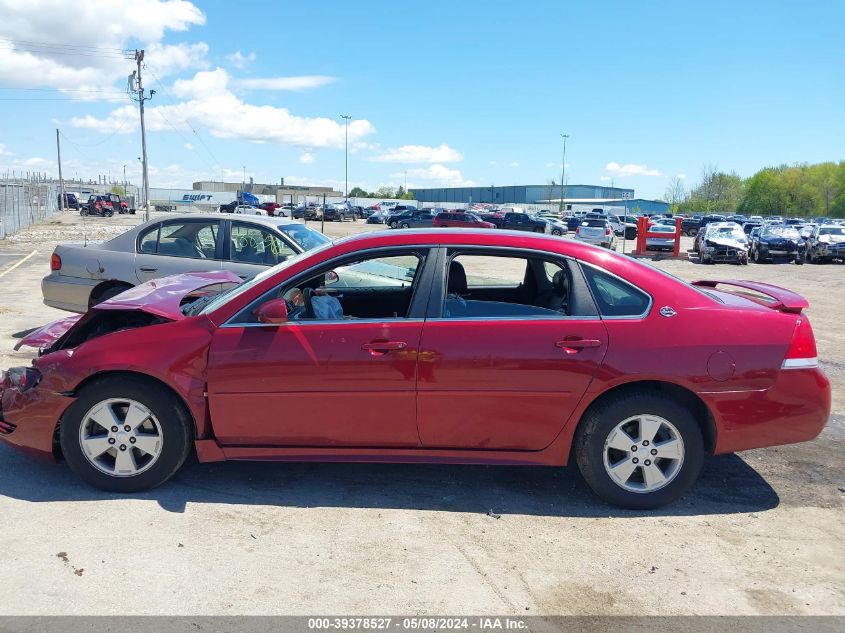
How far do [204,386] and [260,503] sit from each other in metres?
0.78

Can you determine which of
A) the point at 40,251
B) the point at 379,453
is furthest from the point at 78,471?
the point at 40,251

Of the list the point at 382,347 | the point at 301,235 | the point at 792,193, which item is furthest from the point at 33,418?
the point at 792,193

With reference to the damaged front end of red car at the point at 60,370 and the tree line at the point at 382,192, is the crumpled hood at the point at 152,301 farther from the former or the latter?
the tree line at the point at 382,192

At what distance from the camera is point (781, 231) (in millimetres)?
28734

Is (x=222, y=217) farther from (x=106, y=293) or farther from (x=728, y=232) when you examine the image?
(x=728, y=232)

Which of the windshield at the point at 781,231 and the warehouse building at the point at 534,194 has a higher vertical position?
the warehouse building at the point at 534,194

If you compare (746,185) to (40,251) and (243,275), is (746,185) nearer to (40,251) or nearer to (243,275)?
(40,251)

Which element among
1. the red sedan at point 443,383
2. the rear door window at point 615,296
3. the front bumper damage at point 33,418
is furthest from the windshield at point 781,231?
the front bumper damage at point 33,418

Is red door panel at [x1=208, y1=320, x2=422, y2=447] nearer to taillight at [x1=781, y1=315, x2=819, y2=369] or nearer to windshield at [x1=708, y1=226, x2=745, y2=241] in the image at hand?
taillight at [x1=781, y1=315, x2=819, y2=369]

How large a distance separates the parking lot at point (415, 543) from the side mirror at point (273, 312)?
1104mm

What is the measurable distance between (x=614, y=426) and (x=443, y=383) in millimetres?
1024

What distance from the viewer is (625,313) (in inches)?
161

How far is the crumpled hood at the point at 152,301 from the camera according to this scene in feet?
14.4

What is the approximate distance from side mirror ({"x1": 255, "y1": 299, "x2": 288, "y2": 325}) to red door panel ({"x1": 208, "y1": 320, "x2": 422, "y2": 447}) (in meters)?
0.08
